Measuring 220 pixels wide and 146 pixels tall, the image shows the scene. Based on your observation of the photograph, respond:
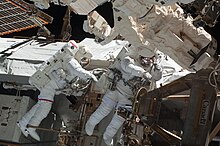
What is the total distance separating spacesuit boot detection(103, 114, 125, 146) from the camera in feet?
13.9

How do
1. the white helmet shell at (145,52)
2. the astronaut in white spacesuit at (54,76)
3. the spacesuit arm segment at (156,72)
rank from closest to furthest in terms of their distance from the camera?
1. the white helmet shell at (145,52)
2. the spacesuit arm segment at (156,72)
3. the astronaut in white spacesuit at (54,76)

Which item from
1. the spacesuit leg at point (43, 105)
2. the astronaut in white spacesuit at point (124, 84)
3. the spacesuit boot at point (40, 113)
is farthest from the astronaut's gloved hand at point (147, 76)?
the spacesuit boot at point (40, 113)

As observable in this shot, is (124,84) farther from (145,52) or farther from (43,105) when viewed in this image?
(43,105)

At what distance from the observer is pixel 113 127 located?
4.26 meters

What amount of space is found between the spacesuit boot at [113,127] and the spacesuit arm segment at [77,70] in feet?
1.31

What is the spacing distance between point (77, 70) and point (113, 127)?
1.93 ft

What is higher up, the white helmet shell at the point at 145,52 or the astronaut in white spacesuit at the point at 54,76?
the white helmet shell at the point at 145,52

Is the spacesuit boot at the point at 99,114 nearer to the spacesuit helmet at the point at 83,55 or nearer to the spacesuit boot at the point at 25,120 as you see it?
the spacesuit helmet at the point at 83,55

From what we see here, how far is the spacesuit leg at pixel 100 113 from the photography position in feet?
13.9

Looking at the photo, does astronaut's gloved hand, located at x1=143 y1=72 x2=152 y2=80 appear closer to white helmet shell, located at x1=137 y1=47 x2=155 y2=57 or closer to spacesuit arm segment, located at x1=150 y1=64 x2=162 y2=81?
spacesuit arm segment, located at x1=150 y1=64 x2=162 y2=81

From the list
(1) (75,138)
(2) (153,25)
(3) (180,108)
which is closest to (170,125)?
(3) (180,108)

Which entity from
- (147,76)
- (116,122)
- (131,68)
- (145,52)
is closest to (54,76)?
(116,122)

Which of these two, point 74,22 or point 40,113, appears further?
point 74,22

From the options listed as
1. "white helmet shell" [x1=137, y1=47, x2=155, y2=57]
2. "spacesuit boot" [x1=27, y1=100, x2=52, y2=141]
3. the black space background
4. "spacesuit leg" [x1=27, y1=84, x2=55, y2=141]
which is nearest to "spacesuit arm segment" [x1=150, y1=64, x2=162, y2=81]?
"white helmet shell" [x1=137, y1=47, x2=155, y2=57]
